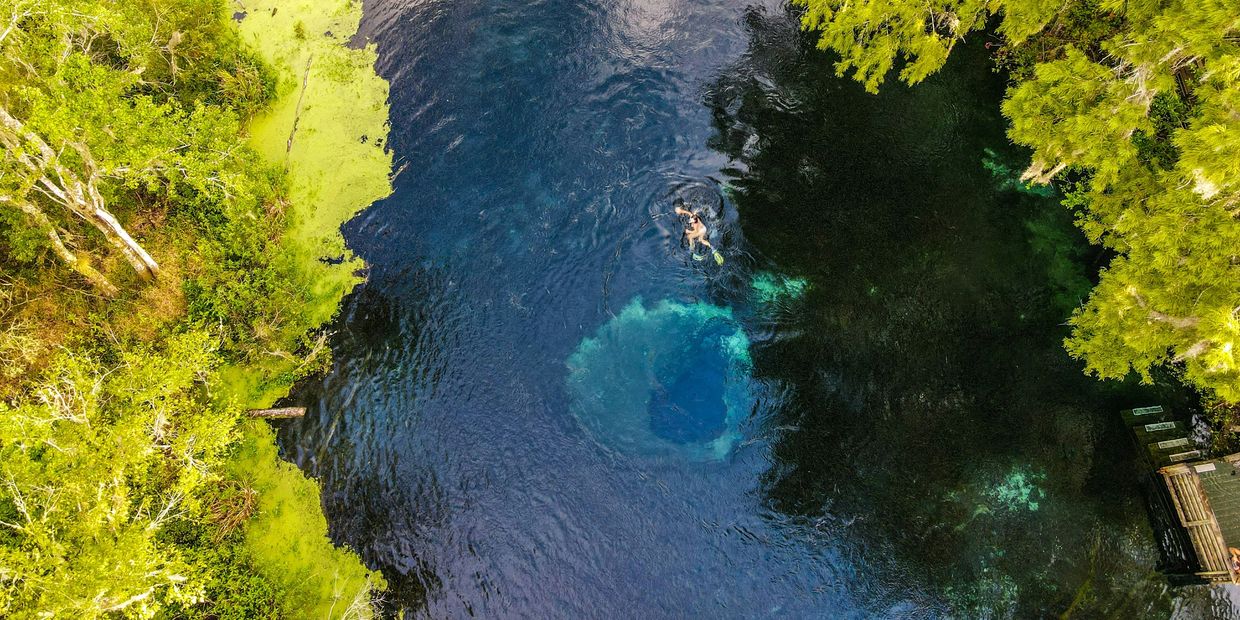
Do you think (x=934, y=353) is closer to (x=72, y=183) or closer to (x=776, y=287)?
(x=776, y=287)

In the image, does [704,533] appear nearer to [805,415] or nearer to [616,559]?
[616,559]

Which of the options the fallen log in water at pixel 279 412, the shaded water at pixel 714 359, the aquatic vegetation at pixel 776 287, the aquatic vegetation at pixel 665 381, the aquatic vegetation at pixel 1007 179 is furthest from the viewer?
the aquatic vegetation at pixel 1007 179

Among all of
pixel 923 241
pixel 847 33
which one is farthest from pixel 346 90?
pixel 923 241

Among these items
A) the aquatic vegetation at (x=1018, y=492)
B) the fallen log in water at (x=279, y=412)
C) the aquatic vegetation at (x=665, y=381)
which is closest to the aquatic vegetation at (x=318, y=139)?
the fallen log in water at (x=279, y=412)

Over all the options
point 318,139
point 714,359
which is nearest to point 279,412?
point 318,139

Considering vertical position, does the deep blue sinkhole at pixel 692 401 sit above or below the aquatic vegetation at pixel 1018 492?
above

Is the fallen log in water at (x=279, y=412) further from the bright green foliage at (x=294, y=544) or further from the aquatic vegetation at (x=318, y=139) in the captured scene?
the aquatic vegetation at (x=318, y=139)
